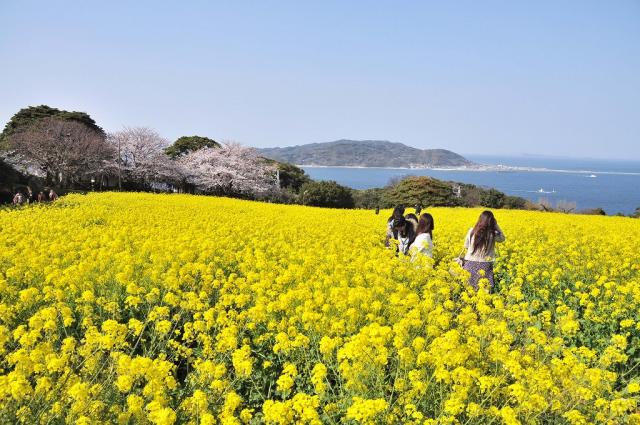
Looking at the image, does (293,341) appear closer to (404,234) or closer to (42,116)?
(404,234)

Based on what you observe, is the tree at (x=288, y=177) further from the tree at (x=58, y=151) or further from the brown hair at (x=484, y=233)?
the brown hair at (x=484, y=233)

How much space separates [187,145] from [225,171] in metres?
21.5

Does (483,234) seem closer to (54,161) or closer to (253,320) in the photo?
(253,320)

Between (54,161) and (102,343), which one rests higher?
(54,161)

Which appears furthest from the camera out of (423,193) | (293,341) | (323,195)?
(423,193)

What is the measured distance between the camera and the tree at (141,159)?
162 feet

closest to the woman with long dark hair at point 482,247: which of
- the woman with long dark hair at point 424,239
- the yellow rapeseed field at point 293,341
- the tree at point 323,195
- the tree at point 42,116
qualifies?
the woman with long dark hair at point 424,239

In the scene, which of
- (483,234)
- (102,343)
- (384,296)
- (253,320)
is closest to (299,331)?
(253,320)

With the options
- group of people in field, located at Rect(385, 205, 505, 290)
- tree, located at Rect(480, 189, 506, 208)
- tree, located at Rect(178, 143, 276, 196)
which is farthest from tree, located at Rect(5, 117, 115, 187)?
tree, located at Rect(480, 189, 506, 208)

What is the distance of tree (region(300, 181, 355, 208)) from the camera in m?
53.4

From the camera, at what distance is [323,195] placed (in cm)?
5381

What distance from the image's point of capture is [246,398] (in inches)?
183

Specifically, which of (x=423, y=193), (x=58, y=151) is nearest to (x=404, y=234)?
(x=58, y=151)

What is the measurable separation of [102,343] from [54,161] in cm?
4289
